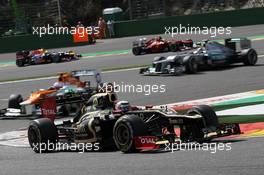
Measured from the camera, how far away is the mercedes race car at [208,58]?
25328mm

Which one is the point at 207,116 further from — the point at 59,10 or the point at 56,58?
the point at 59,10

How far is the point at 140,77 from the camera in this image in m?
26.1

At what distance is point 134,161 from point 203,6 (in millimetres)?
38961

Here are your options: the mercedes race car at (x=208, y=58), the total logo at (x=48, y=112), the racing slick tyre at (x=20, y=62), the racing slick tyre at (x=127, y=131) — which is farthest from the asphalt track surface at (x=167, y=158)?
the racing slick tyre at (x=20, y=62)

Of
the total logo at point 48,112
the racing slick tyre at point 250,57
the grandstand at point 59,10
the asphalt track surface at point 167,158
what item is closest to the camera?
the asphalt track surface at point 167,158

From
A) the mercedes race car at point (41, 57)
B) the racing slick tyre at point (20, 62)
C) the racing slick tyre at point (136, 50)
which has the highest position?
the racing slick tyre at point (136, 50)

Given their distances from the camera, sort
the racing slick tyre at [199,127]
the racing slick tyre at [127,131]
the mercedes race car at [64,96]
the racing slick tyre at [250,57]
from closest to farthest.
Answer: the racing slick tyre at [127,131], the racing slick tyre at [199,127], the mercedes race car at [64,96], the racing slick tyre at [250,57]

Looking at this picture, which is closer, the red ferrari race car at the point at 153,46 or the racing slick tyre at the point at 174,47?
the racing slick tyre at the point at 174,47

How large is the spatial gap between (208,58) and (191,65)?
78 cm

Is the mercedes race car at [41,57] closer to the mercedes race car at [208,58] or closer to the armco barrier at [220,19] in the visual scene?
the armco barrier at [220,19]

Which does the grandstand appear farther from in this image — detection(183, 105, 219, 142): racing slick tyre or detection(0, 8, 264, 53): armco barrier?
detection(183, 105, 219, 142): racing slick tyre

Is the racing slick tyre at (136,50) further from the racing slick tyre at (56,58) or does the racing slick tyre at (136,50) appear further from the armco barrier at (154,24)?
the armco barrier at (154,24)

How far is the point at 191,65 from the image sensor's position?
25203 millimetres

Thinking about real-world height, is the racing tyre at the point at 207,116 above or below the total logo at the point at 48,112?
→ above
